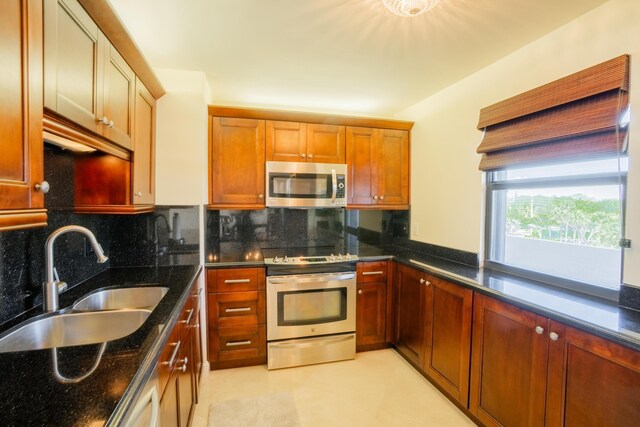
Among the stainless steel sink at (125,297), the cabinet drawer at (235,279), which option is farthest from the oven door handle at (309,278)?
the stainless steel sink at (125,297)

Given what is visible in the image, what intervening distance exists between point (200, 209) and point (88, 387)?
5.40 ft

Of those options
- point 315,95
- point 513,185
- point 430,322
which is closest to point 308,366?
point 430,322

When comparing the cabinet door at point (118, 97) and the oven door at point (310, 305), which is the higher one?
the cabinet door at point (118, 97)

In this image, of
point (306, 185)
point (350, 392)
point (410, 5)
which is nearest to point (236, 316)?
point (350, 392)

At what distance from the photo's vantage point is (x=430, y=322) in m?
2.20

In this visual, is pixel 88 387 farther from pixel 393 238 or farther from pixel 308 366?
pixel 393 238

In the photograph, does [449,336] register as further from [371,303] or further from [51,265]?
[51,265]

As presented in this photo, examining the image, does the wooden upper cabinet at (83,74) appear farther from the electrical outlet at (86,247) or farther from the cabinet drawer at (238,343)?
the cabinet drawer at (238,343)

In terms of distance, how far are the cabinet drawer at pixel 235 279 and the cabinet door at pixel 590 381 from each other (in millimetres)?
1924

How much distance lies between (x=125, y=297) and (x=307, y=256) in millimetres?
1449

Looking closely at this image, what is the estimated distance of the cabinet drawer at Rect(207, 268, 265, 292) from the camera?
235 centimetres

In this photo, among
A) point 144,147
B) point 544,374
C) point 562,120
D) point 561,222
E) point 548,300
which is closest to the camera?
point 544,374

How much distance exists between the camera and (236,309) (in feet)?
7.88

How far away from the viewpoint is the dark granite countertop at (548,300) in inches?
46.2
